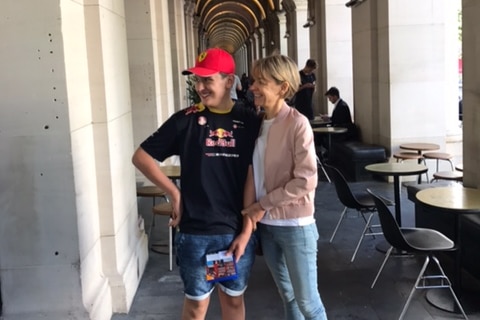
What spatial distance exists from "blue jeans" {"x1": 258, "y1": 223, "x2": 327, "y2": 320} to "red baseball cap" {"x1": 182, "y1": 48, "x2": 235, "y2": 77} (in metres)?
0.76

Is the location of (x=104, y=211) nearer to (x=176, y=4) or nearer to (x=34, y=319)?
(x=34, y=319)

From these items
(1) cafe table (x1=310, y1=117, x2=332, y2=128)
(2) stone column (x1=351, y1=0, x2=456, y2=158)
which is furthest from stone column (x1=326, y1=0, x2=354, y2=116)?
(2) stone column (x1=351, y1=0, x2=456, y2=158)

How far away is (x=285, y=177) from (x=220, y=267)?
0.50 meters

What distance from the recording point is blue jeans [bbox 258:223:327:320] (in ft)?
9.38

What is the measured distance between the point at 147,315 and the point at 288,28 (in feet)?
56.6

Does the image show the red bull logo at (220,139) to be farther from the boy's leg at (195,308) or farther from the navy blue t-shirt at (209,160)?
the boy's leg at (195,308)

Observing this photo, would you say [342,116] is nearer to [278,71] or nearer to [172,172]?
[172,172]

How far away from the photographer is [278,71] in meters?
2.80

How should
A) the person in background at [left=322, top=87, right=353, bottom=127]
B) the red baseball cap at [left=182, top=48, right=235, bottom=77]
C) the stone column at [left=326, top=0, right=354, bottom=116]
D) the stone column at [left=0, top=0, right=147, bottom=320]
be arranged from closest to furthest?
the red baseball cap at [left=182, top=48, right=235, bottom=77], the stone column at [left=0, top=0, right=147, bottom=320], the person in background at [left=322, top=87, right=353, bottom=127], the stone column at [left=326, top=0, right=354, bottom=116]

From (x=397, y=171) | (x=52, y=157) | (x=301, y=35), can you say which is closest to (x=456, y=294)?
(x=397, y=171)

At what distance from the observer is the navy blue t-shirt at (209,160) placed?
2797mm

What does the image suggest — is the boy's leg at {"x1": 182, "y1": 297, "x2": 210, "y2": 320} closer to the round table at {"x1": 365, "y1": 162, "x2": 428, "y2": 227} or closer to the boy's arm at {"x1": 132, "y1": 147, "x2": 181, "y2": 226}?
the boy's arm at {"x1": 132, "y1": 147, "x2": 181, "y2": 226}

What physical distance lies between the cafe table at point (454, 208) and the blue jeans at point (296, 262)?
1456 mm

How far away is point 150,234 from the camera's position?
6387mm
